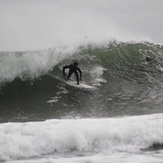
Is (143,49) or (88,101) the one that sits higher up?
(143,49)

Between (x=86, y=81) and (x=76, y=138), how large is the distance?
20.0 feet

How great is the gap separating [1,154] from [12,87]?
20.3ft

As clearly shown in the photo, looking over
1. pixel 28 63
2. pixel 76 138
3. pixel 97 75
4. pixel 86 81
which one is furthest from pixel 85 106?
pixel 28 63

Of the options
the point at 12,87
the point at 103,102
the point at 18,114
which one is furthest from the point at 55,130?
the point at 12,87

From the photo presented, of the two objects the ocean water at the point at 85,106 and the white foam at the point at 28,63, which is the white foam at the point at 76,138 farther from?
the white foam at the point at 28,63

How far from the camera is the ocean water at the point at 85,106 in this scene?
4887 millimetres

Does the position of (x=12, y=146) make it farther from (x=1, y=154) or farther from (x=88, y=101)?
(x=88, y=101)

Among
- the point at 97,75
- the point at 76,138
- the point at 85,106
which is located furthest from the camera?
the point at 97,75

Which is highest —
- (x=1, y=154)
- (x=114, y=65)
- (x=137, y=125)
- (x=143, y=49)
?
(x=143, y=49)

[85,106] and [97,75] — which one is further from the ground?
[97,75]

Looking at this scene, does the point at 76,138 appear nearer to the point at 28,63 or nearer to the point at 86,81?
the point at 86,81

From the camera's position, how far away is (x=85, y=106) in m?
8.80

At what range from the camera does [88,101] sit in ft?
30.5

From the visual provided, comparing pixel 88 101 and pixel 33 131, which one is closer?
pixel 33 131
